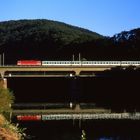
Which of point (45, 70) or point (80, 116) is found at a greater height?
point (45, 70)

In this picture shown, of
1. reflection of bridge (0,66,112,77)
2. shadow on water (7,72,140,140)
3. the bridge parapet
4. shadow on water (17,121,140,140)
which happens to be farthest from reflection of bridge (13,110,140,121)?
reflection of bridge (0,66,112,77)

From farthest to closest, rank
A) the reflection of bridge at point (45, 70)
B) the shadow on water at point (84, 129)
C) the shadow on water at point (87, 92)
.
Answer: the reflection of bridge at point (45, 70) < the shadow on water at point (87, 92) < the shadow on water at point (84, 129)

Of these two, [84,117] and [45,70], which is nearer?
[84,117]

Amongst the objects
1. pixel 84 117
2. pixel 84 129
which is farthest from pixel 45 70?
pixel 84 129

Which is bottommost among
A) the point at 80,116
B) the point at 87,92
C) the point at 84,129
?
the point at 87,92

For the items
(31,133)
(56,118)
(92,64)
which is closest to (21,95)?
(92,64)

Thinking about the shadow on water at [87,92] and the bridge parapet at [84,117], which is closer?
the shadow on water at [87,92]

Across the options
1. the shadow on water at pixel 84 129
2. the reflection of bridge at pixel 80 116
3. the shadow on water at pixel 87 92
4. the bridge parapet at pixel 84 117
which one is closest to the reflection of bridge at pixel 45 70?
the shadow on water at pixel 87 92

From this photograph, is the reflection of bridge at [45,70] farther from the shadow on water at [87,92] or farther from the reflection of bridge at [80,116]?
the reflection of bridge at [80,116]

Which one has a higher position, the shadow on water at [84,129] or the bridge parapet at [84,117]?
the shadow on water at [84,129]

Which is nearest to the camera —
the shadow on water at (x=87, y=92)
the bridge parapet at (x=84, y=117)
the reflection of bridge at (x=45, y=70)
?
the shadow on water at (x=87, y=92)

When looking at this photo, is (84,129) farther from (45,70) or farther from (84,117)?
(45,70)

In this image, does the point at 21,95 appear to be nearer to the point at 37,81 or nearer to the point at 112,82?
the point at 37,81

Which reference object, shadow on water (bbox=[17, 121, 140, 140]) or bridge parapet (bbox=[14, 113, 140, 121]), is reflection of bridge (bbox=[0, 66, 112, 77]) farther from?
shadow on water (bbox=[17, 121, 140, 140])
